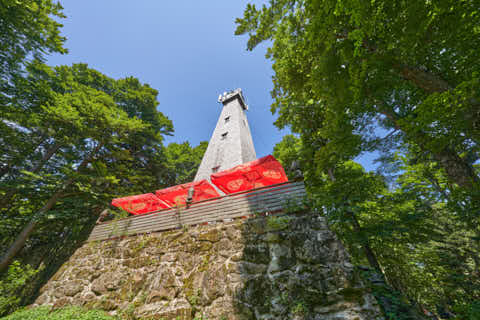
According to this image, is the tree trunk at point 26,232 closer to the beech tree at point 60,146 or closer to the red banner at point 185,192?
the beech tree at point 60,146

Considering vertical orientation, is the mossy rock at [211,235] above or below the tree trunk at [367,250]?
above

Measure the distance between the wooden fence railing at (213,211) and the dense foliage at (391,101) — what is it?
1022 millimetres

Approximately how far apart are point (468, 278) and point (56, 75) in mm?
21984

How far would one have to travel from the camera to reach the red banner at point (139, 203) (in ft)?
24.1

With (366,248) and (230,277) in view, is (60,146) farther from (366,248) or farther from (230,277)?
(366,248)

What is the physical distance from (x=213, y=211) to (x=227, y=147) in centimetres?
670

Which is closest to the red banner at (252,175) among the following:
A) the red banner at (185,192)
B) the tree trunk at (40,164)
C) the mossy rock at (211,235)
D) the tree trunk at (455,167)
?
the red banner at (185,192)

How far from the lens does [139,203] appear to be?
747cm

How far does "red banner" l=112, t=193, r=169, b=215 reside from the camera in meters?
7.35

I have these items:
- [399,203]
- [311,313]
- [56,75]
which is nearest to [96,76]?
[56,75]

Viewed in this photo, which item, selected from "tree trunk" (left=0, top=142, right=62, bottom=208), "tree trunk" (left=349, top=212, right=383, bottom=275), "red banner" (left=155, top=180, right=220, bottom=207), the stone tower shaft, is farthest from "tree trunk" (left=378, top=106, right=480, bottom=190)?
"tree trunk" (left=0, top=142, right=62, bottom=208)

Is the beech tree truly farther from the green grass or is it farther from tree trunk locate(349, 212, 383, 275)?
tree trunk locate(349, 212, 383, 275)

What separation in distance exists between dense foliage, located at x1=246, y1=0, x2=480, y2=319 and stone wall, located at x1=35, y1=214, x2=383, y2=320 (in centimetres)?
123

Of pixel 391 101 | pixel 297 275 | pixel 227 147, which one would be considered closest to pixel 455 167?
pixel 391 101
